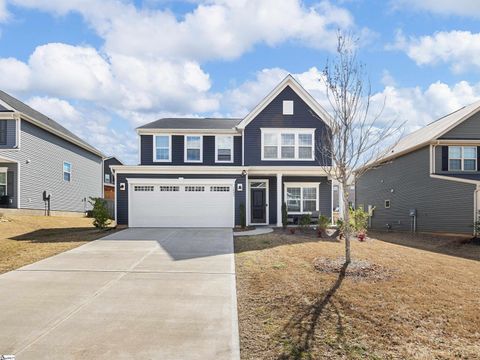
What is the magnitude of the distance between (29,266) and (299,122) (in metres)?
14.7

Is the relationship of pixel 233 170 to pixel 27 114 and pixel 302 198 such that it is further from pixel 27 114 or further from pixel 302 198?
pixel 27 114

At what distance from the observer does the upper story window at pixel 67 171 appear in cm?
2534

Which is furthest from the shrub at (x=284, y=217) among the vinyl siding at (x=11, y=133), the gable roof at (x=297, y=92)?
the vinyl siding at (x=11, y=133)

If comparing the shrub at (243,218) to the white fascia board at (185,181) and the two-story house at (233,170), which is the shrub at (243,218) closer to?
the two-story house at (233,170)

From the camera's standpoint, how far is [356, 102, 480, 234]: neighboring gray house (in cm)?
1755

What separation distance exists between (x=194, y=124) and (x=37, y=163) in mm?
9858

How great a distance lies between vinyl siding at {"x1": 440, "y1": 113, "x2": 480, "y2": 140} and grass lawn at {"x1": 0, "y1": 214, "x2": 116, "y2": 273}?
18.3 metres

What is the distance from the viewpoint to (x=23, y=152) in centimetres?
2056

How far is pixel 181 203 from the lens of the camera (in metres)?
18.4

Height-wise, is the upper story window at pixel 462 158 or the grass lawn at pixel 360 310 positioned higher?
the upper story window at pixel 462 158

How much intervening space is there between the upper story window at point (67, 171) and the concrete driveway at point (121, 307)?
1630 cm

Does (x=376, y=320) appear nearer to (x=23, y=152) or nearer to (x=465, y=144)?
(x=465, y=144)

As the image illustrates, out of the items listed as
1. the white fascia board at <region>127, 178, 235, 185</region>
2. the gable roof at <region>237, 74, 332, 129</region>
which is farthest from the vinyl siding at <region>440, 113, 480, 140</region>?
the white fascia board at <region>127, 178, 235, 185</region>

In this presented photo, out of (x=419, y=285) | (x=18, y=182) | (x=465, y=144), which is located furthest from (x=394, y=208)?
(x=18, y=182)
